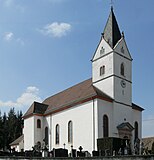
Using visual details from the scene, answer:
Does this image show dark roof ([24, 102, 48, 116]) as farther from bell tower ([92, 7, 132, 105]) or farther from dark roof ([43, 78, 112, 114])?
bell tower ([92, 7, 132, 105])

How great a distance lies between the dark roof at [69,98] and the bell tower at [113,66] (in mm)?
1400

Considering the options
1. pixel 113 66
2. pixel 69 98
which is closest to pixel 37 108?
pixel 69 98

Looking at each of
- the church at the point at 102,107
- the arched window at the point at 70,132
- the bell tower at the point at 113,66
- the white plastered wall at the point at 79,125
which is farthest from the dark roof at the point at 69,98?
the arched window at the point at 70,132

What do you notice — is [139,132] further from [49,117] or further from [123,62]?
[49,117]

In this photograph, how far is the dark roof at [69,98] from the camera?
40594 millimetres

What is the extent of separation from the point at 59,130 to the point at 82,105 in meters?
7.40

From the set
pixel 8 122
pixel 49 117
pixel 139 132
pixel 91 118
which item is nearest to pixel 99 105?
pixel 91 118

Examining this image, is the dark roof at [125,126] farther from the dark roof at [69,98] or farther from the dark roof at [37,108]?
the dark roof at [37,108]

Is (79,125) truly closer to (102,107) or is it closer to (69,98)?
(102,107)

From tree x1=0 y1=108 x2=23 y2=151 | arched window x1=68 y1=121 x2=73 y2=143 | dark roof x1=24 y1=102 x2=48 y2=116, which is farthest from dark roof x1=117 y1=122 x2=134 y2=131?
tree x1=0 y1=108 x2=23 y2=151

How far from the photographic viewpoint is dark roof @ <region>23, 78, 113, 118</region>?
133 feet

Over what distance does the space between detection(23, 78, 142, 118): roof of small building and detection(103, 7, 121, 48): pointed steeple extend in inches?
275

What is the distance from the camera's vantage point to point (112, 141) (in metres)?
34.1

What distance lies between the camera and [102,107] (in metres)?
38.8
